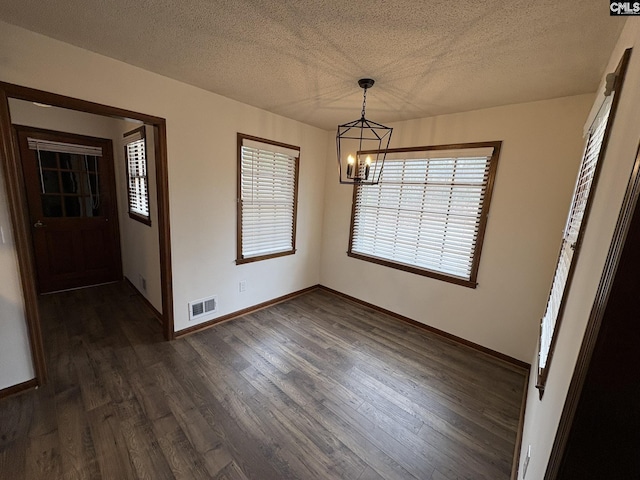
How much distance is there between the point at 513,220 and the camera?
97.9 inches

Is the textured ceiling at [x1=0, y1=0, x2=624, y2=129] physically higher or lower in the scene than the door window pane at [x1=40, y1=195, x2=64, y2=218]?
higher

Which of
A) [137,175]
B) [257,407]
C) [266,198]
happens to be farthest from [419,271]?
[137,175]

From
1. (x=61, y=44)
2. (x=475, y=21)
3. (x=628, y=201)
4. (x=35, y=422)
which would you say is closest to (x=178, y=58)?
(x=61, y=44)

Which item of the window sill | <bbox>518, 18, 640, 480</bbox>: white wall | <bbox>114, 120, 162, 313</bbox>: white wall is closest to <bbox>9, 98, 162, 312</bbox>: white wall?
<bbox>114, 120, 162, 313</bbox>: white wall

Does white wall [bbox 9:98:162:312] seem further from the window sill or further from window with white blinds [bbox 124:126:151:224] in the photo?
the window sill

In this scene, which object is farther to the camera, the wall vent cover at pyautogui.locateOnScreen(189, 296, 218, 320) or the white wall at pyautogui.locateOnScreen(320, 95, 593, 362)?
the wall vent cover at pyautogui.locateOnScreen(189, 296, 218, 320)

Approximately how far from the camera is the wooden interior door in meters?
3.29

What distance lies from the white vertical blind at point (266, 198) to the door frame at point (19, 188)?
32.2 inches

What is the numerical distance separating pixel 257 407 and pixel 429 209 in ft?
8.36

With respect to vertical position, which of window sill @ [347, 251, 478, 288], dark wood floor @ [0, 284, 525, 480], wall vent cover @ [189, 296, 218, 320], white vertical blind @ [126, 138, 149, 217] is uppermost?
white vertical blind @ [126, 138, 149, 217]

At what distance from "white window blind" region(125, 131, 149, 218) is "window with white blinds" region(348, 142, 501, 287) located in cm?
268

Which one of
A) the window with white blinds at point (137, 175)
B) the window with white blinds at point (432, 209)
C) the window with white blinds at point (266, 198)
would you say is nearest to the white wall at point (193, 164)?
the window with white blinds at point (266, 198)

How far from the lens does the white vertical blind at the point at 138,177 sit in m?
3.08

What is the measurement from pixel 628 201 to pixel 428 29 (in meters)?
1.37
